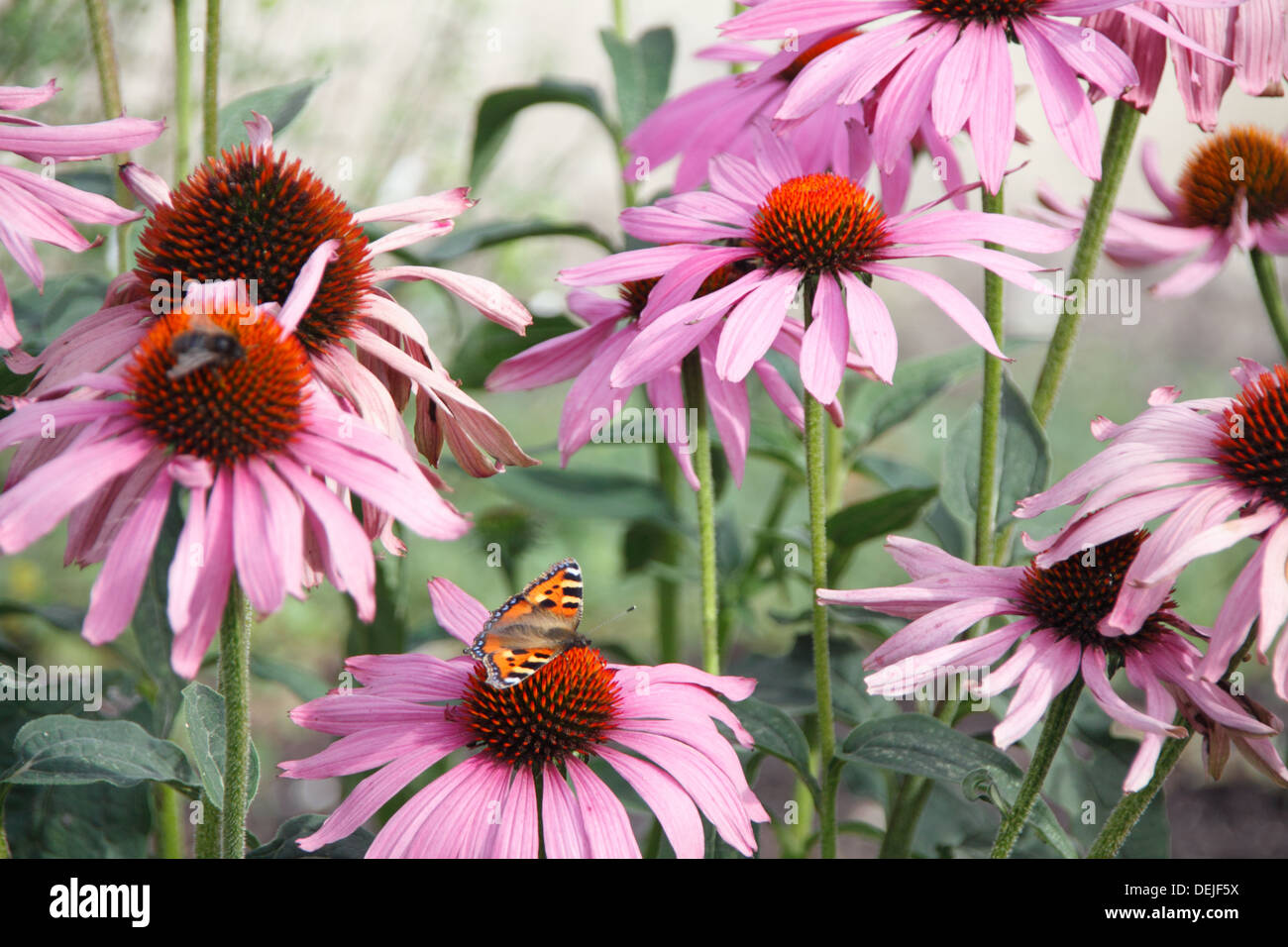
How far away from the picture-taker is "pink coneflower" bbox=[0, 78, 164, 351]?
0.76 metres

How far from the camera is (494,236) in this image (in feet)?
3.94

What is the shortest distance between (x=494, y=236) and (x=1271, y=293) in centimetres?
73

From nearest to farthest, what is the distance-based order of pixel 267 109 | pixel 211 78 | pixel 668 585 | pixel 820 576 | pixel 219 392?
pixel 219 392 → pixel 820 576 → pixel 211 78 → pixel 267 109 → pixel 668 585

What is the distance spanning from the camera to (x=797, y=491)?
152 centimetres

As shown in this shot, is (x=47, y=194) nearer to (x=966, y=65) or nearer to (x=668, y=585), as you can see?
(x=966, y=65)

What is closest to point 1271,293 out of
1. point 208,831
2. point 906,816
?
point 906,816

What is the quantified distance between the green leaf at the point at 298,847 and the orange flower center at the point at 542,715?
11 cm

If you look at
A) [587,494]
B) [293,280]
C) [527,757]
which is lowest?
[527,757]

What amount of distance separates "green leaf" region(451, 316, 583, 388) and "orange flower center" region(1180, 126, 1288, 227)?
649 millimetres

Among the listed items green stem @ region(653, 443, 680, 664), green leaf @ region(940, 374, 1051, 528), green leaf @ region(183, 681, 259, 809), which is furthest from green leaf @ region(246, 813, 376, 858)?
green stem @ region(653, 443, 680, 664)

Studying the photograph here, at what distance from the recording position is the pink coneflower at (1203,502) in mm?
622

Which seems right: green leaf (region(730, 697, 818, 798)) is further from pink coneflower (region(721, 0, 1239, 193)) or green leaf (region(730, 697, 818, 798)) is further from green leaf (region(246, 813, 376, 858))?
pink coneflower (region(721, 0, 1239, 193))

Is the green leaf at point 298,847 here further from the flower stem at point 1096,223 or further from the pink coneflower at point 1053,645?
the flower stem at point 1096,223
